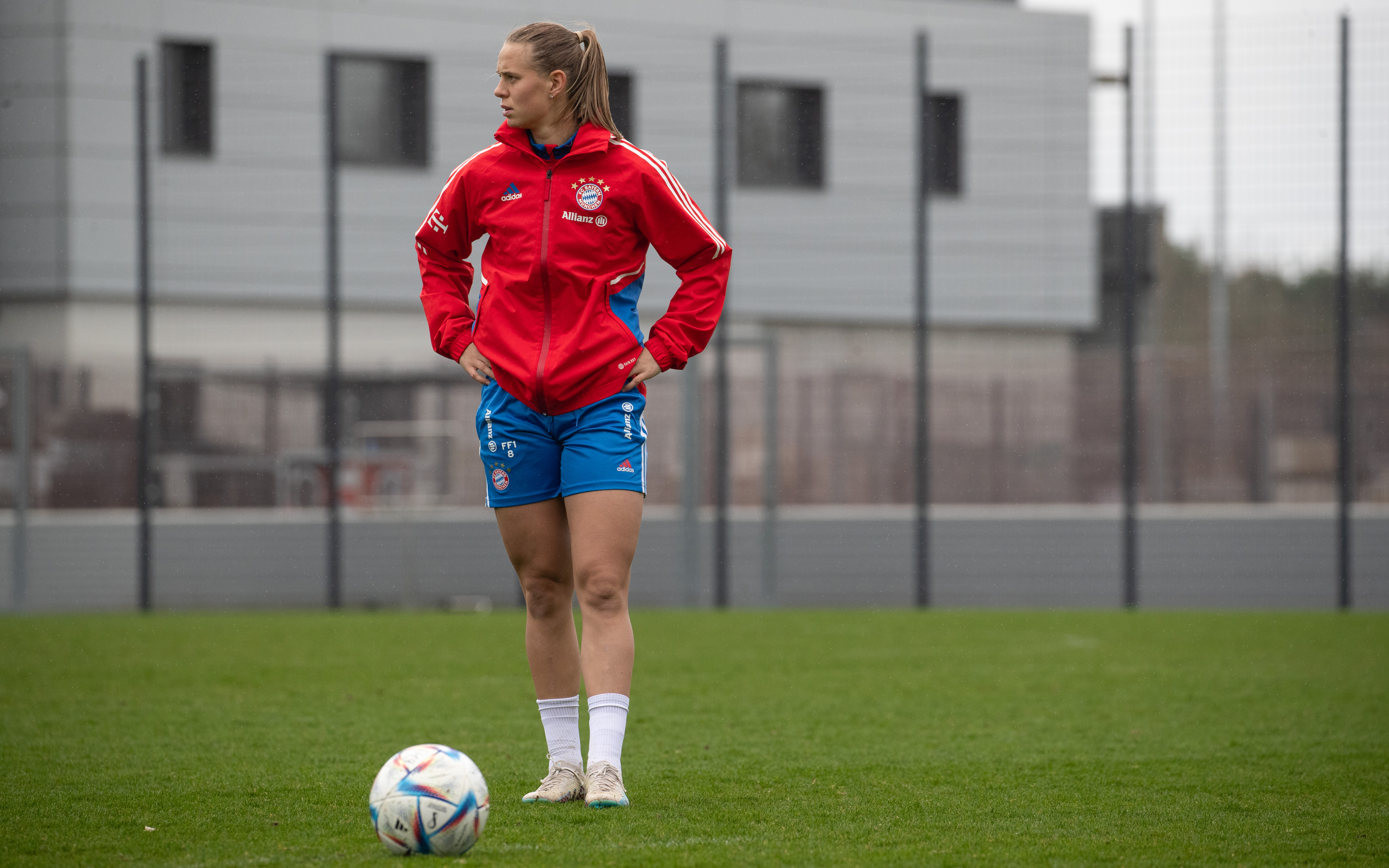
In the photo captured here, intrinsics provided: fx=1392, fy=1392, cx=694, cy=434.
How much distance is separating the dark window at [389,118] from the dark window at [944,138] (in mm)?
3893

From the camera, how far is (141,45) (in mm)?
14570

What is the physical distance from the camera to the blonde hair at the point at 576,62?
9.87 feet

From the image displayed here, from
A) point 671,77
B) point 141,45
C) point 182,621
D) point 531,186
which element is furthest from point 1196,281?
point 141,45

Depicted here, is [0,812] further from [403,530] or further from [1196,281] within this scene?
[1196,281]

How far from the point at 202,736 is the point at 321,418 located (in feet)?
17.8

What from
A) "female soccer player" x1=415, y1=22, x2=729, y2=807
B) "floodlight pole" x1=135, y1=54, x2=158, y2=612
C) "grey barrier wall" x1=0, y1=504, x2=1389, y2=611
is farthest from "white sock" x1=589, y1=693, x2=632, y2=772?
"floodlight pole" x1=135, y1=54, x2=158, y2=612

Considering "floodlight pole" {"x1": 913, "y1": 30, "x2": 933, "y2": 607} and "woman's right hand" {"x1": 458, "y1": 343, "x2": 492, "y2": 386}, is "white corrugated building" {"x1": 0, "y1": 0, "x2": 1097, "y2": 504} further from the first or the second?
"woman's right hand" {"x1": 458, "y1": 343, "x2": 492, "y2": 386}

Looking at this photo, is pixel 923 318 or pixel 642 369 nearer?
pixel 642 369

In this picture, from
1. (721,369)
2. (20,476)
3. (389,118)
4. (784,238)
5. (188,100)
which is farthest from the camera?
(389,118)

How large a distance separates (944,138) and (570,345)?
6.82 m

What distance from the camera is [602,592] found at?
300 centimetres

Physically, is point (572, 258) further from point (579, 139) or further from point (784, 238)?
point (784, 238)

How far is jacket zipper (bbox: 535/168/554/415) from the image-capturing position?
2984mm

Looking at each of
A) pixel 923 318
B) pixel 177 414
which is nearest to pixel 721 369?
pixel 923 318
